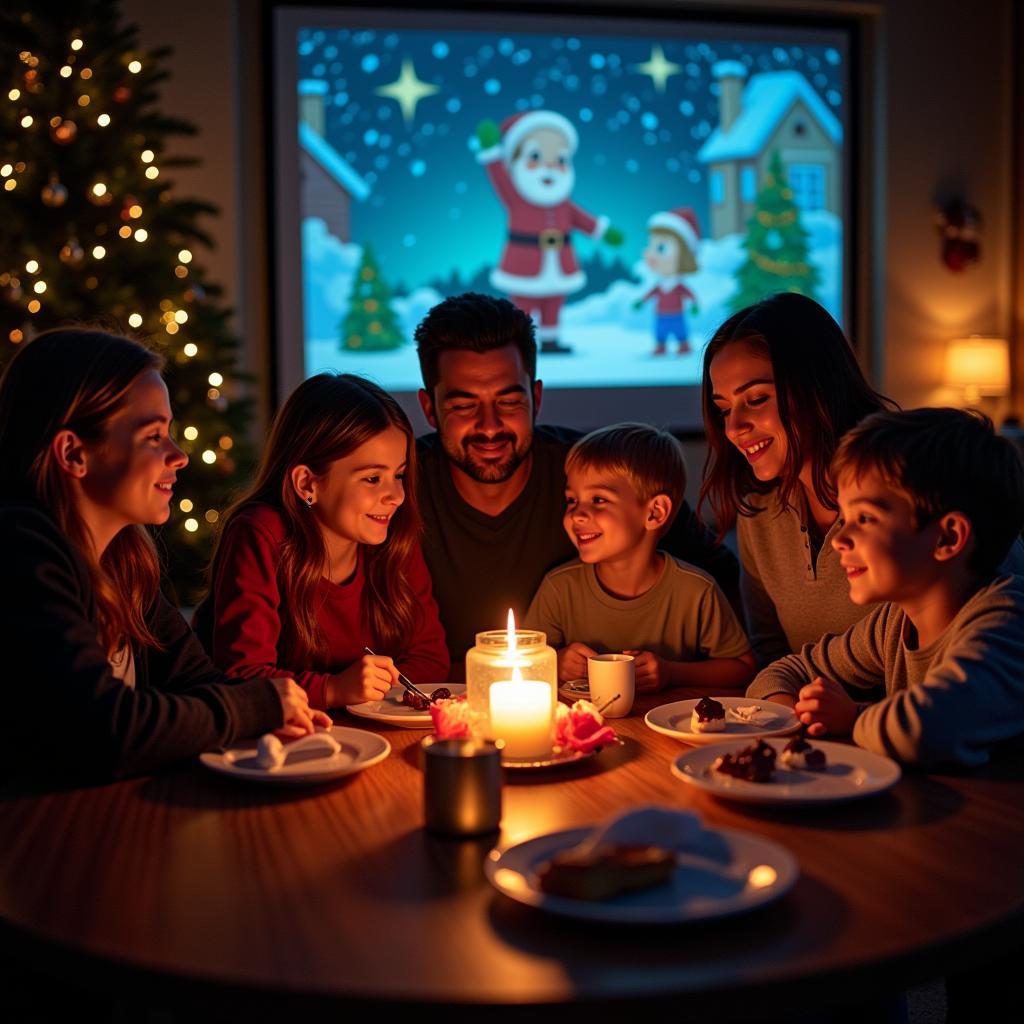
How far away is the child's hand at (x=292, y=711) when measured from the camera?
5.18 feet

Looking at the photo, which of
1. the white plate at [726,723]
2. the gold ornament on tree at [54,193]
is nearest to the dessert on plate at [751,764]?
the white plate at [726,723]

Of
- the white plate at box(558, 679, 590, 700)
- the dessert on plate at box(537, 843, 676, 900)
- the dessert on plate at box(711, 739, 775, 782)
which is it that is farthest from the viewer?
the white plate at box(558, 679, 590, 700)

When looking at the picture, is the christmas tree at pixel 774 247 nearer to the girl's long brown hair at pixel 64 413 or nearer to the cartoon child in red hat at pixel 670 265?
the cartoon child in red hat at pixel 670 265

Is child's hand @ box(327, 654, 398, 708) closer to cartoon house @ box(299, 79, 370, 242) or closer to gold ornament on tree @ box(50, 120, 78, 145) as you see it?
gold ornament on tree @ box(50, 120, 78, 145)

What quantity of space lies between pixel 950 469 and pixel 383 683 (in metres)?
0.87

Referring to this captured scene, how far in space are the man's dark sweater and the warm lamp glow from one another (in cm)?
406

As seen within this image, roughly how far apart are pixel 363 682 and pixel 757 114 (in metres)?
5.08

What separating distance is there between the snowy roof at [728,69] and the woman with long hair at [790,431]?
4263mm

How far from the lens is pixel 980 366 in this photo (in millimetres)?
6117

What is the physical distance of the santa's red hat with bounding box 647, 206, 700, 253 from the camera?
19.9 ft

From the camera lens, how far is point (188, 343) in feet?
13.5

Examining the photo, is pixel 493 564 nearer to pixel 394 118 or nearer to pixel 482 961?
pixel 482 961

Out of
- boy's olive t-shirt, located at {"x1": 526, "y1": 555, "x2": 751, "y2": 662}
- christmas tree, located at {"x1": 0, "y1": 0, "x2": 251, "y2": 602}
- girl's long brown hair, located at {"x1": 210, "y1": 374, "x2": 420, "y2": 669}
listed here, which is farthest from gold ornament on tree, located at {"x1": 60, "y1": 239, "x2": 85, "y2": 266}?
boy's olive t-shirt, located at {"x1": 526, "y1": 555, "x2": 751, "y2": 662}

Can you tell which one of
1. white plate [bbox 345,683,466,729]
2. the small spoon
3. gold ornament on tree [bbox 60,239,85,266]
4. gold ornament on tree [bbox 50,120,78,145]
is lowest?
white plate [bbox 345,683,466,729]
